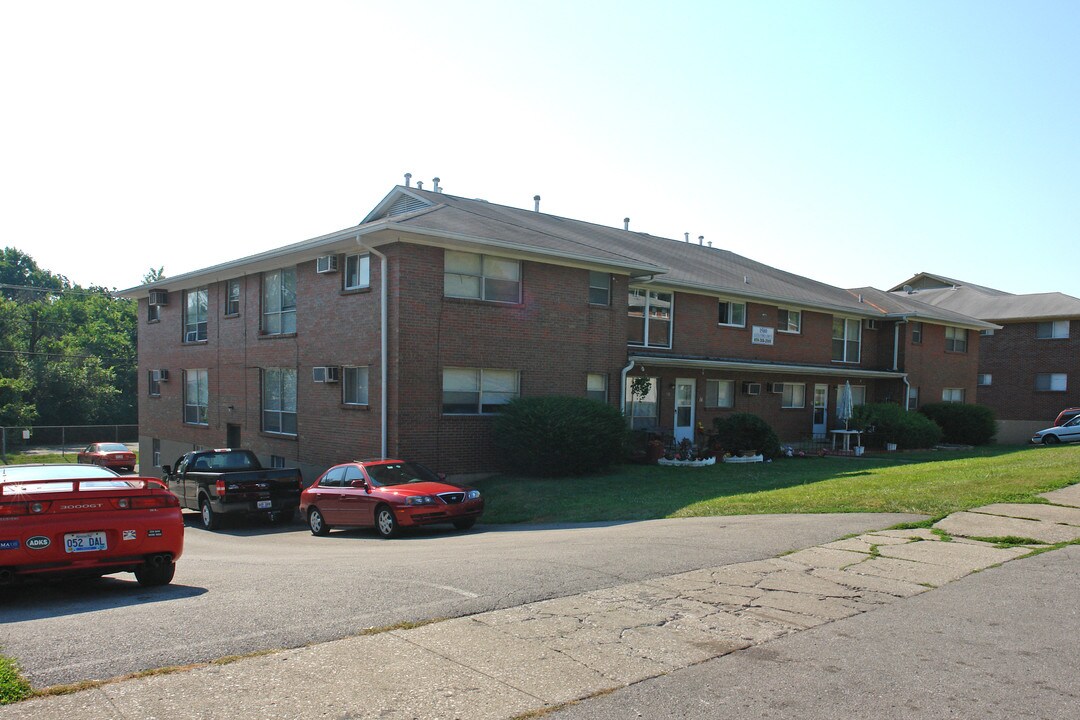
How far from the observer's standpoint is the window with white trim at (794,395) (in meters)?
28.5

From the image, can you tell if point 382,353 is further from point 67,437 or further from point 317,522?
point 67,437

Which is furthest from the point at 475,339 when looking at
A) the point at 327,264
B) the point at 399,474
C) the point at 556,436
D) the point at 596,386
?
the point at 399,474

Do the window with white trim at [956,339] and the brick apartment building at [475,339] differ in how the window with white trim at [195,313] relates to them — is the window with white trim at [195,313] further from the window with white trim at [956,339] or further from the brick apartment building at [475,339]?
the window with white trim at [956,339]

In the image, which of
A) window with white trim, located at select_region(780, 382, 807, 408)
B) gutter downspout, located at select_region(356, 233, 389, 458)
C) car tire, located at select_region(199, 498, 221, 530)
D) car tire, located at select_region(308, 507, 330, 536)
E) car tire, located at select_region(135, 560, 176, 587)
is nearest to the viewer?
car tire, located at select_region(135, 560, 176, 587)

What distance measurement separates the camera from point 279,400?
2336 centimetres

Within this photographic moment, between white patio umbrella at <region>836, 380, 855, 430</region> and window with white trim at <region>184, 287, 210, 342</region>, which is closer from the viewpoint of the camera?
white patio umbrella at <region>836, 380, 855, 430</region>

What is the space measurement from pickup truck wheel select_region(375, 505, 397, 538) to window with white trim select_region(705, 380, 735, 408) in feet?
44.8

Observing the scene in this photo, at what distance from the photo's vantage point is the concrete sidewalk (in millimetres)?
4852

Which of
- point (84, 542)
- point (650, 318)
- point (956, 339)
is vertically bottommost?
point (84, 542)

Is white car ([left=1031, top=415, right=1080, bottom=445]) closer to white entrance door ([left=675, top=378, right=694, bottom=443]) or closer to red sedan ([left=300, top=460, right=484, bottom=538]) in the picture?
white entrance door ([left=675, top=378, right=694, bottom=443])

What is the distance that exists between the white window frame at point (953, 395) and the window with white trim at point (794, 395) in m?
9.34

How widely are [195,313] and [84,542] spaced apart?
21.9m

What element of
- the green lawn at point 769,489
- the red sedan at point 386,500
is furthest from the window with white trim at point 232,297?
the green lawn at point 769,489

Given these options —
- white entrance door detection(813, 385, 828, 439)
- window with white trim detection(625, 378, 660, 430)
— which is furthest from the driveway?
white entrance door detection(813, 385, 828, 439)
